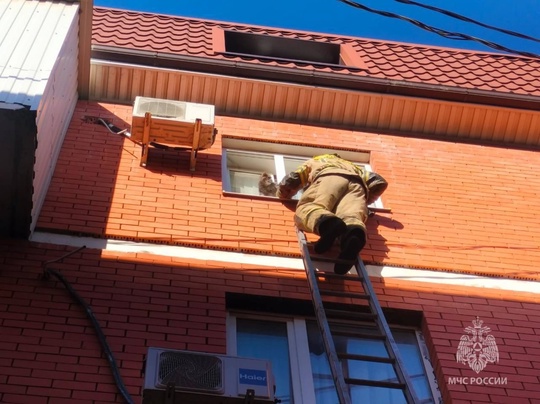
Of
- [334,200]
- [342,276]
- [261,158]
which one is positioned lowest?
[342,276]

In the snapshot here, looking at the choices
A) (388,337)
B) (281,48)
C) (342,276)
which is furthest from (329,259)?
(281,48)

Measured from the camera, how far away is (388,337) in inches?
221

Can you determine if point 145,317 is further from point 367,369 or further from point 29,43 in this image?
point 29,43

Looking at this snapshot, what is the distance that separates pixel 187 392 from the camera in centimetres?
417

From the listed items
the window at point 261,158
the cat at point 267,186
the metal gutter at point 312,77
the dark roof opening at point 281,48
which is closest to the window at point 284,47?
the dark roof opening at point 281,48

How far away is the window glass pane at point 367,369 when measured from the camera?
5859 mm

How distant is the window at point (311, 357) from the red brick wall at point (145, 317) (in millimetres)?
159

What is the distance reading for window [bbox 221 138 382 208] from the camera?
8.81 meters

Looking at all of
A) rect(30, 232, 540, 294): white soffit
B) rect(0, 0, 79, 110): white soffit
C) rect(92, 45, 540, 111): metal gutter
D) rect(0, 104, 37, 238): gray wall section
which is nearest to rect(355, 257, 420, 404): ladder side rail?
rect(30, 232, 540, 294): white soffit

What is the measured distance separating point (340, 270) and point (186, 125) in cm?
226

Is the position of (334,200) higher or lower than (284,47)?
lower

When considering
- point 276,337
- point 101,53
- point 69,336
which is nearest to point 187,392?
point 69,336

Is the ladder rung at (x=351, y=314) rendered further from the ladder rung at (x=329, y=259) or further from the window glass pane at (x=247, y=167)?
the window glass pane at (x=247, y=167)

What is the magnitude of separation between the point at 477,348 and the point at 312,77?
4.34 metres
